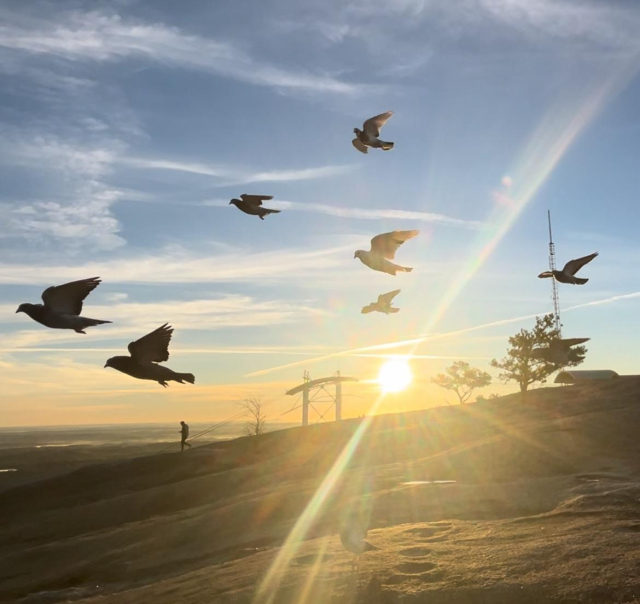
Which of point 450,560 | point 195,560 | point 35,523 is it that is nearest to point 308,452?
point 35,523

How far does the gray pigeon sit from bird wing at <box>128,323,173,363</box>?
744 millimetres

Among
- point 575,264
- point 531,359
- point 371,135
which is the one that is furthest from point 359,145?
point 531,359

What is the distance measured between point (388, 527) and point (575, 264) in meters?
7.11

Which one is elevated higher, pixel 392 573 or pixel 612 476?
pixel 612 476

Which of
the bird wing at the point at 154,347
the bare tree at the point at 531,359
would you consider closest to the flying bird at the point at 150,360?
the bird wing at the point at 154,347

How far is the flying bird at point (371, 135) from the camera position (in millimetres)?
13523

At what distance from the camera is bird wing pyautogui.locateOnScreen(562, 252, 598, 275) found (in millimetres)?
14633

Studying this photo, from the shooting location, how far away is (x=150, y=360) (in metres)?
9.97

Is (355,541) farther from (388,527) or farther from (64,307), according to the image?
(64,307)

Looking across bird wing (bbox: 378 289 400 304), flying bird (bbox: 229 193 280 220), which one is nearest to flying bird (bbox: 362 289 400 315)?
bird wing (bbox: 378 289 400 304)

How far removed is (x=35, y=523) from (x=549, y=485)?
21.5 metres

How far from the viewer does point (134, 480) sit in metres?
35.7

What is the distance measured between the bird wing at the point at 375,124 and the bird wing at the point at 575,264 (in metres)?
4.99

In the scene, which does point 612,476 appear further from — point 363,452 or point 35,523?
point 35,523
